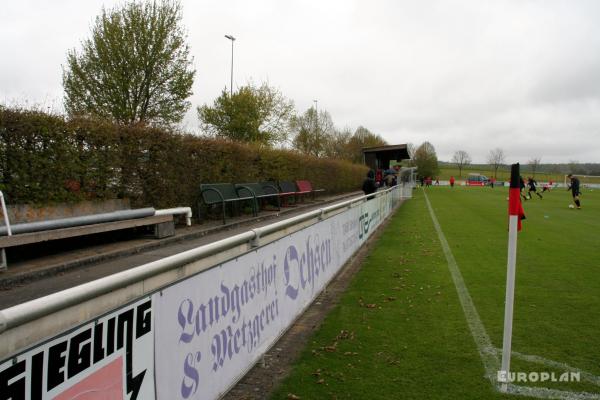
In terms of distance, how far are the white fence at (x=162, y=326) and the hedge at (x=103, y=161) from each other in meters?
5.55

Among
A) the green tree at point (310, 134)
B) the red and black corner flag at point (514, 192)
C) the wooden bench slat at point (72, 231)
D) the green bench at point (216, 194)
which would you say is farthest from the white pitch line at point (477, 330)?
the green tree at point (310, 134)

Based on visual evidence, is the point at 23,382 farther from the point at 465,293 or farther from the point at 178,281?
the point at 465,293

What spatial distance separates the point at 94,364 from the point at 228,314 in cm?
142

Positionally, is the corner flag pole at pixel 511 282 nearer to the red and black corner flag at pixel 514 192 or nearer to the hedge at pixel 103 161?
the red and black corner flag at pixel 514 192

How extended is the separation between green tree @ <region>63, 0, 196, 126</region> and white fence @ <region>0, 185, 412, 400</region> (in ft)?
63.5

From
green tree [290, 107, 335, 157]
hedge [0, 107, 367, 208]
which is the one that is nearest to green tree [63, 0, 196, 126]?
hedge [0, 107, 367, 208]

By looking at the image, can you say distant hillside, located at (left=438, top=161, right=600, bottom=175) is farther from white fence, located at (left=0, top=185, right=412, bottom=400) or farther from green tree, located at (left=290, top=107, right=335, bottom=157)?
white fence, located at (left=0, top=185, right=412, bottom=400)

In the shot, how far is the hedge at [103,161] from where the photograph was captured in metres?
7.81

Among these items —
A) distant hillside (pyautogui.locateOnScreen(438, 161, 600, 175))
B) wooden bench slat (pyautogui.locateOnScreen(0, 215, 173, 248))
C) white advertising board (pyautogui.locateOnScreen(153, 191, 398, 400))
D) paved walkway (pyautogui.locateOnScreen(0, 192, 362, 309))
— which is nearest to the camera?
white advertising board (pyautogui.locateOnScreen(153, 191, 398, 400))

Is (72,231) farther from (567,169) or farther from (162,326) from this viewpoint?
(567,169)

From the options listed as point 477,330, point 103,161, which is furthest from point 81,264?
point 477,330

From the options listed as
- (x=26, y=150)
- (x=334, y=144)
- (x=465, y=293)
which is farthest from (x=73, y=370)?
(x=334, y=144)

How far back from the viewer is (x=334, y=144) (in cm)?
6322

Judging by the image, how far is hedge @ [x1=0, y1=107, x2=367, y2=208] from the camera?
7809 millimetres
